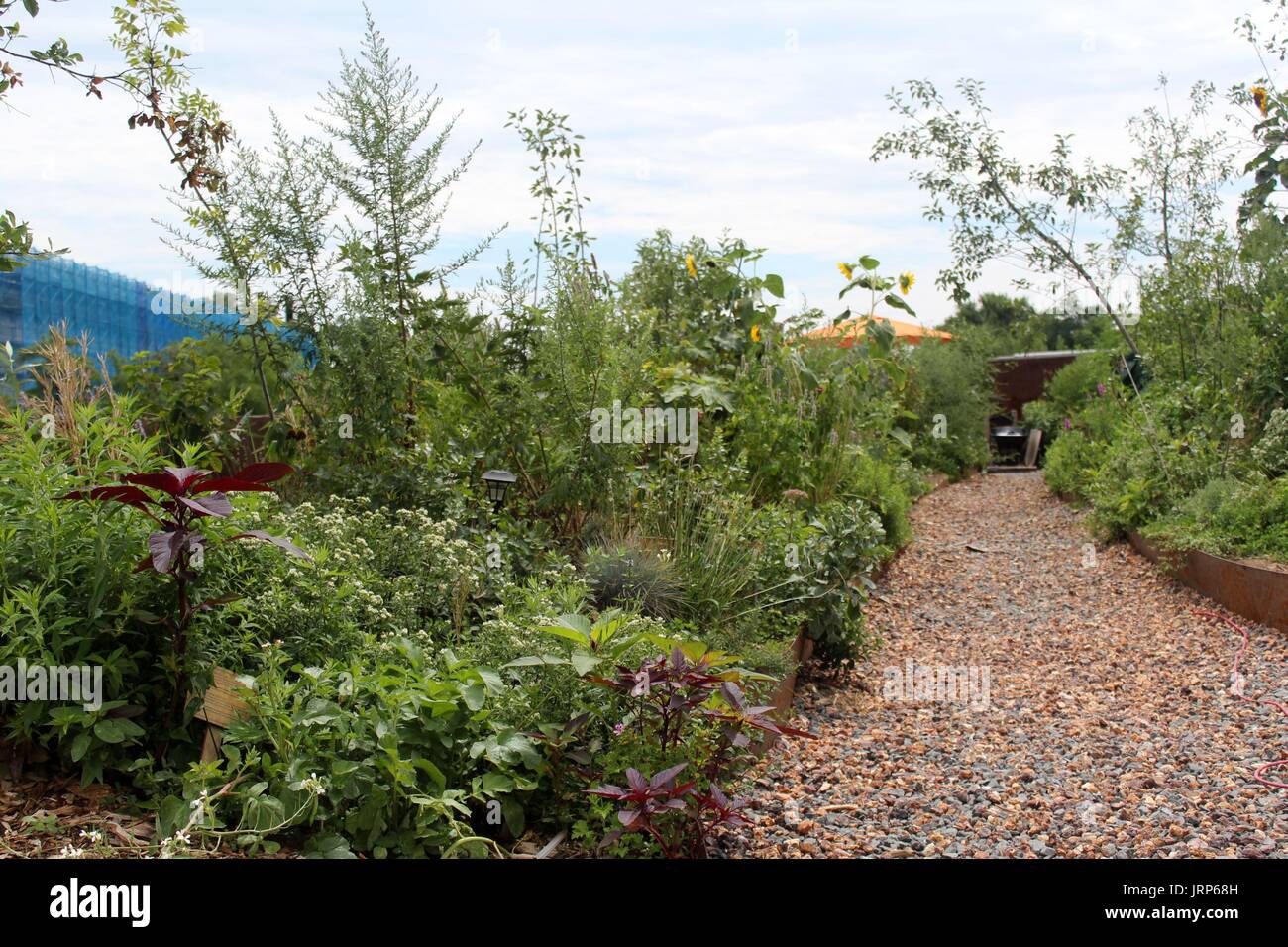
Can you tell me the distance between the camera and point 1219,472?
23.4 ft

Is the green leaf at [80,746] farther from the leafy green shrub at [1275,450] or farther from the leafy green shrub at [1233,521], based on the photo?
the leafy green shrub at [1275,450]

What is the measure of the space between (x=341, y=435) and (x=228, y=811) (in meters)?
2.37

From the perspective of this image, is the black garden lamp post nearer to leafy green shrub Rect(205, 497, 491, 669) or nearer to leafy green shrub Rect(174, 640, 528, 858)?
leafy green shrub Rect(205, 497, 491, 669)

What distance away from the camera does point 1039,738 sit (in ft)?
13.0

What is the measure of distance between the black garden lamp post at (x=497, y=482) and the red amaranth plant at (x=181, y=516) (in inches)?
72.3

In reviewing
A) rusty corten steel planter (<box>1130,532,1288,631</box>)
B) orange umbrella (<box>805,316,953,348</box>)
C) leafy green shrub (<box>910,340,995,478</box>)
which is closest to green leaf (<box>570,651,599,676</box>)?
rusty corten steel planter (<box>1130,532,1288,631</box>)

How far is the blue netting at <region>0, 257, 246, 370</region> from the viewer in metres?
7.21

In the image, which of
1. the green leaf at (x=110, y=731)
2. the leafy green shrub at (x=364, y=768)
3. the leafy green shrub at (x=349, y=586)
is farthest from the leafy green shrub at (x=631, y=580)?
the green leaf at (x=110, y=731)

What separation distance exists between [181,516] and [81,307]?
6383mm

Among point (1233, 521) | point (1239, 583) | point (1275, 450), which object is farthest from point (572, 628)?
point (1275, 450)

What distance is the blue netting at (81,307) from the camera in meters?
7.21

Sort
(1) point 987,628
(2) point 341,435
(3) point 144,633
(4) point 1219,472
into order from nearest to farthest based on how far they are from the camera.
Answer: (3) point 144,633 → (2) point 341,435 → (1) point 987,628 → (4) point 1219,472

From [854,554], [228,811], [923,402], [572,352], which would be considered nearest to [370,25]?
[572,352]
